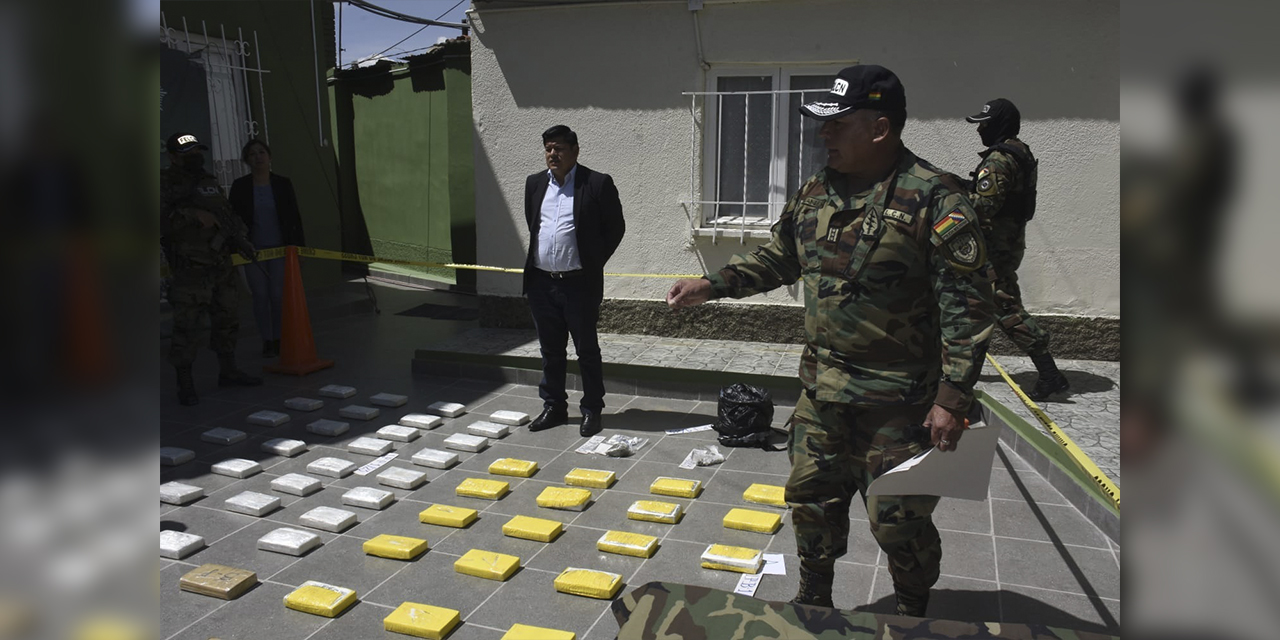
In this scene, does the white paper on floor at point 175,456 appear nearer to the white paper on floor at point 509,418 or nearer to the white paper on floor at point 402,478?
the white paper on floor at point 402,478

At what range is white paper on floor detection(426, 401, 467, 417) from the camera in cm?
735

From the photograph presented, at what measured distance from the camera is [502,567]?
4.46 meters

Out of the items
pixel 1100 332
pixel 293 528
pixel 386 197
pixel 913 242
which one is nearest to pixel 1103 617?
pixel 913 242

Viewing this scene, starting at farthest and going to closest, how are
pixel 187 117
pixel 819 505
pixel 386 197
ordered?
pixel 386 197 < pixel 187 117 < pixel 819 505

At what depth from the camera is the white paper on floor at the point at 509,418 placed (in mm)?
7066

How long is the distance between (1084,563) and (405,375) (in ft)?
19.7

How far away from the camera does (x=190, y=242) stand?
7566 mm

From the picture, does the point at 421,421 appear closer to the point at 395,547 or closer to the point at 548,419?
the point at 548,419

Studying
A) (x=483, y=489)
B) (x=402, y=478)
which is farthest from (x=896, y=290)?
(x=402, y=478)

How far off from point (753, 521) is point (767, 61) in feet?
17.0

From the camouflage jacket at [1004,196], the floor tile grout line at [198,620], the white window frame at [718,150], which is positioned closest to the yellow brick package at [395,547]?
the floor tile grout line at [198,620]

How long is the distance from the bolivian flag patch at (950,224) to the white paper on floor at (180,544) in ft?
12.8
